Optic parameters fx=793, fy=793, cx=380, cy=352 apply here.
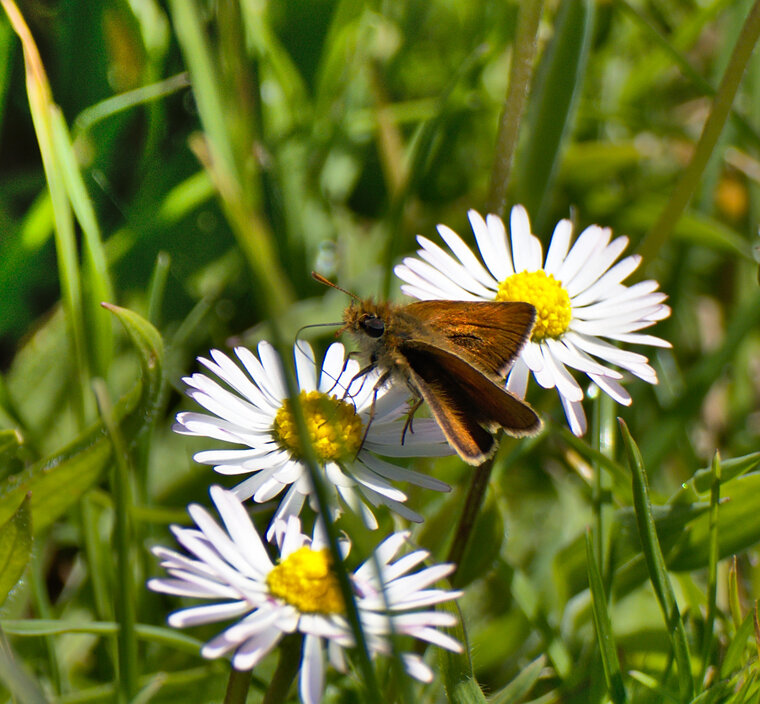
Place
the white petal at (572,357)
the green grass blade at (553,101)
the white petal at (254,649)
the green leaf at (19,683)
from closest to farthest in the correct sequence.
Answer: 1. the green leaf at (19,683)
2. the white petal at (254,649)
3. the white petal at (572,357)
4. the green grass blade at (553,101)

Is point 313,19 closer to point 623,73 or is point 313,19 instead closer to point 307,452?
point 623,73

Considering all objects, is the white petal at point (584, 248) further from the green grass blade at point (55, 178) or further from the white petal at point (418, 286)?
the green grass blade at point (55, 178)

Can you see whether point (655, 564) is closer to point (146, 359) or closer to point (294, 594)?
point (294, 594)

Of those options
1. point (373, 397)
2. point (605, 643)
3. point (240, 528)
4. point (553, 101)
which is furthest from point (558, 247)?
point (240, 528)

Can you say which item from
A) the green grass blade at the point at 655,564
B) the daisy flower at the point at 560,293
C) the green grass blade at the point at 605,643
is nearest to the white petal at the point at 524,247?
the daisy flower at the point at 560,293

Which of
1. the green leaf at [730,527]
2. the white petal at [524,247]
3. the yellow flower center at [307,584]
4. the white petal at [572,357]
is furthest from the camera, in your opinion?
the white petal at [524,247]

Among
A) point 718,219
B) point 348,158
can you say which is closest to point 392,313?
point 348,158

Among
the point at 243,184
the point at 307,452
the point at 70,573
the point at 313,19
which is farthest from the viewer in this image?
the point at 313,19
